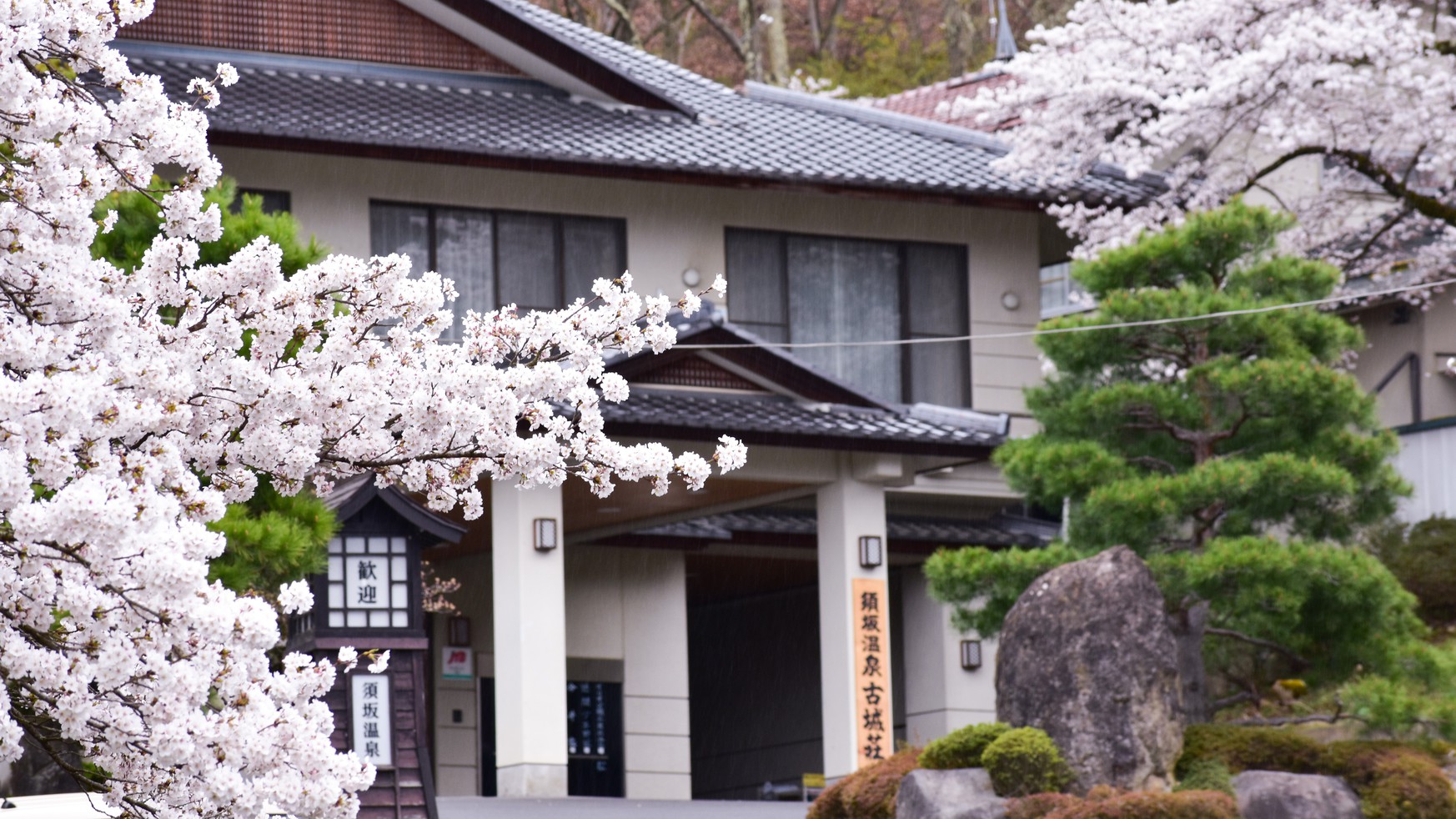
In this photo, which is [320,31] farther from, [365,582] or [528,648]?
[365,582]

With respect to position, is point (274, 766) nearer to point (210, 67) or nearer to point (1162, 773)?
point (1162, 773)

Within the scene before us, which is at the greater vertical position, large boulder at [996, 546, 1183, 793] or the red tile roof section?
the red tile roof section

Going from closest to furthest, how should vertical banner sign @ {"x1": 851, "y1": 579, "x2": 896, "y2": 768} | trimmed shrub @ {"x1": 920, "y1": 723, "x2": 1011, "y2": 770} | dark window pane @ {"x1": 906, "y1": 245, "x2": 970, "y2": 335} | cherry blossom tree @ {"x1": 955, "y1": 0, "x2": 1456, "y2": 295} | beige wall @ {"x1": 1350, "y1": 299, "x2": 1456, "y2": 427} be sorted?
trimmed shrub @ {"x1": 920, "y1": 723, "x2": 1011, "y2": 770}
vertical banner sign @ {"x1": 851, "y1": 579, "x2": 896, "y2": 768}
cherry blossom tree @ {"x1": 955, "y1": 0, "x2": 1456, "y2": 295}
dark window pane @ {"x1": 906, "y1": 245, "x2": 970, "y2": 335}
beige wall @ {"x1": 1350, "y1": 299, "x2": 1456, "y2": 427}

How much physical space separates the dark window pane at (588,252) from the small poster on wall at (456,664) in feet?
11.8

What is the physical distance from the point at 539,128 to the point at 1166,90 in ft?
20.8

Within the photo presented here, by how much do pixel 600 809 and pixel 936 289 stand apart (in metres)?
7.76

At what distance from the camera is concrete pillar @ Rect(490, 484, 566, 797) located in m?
15.6

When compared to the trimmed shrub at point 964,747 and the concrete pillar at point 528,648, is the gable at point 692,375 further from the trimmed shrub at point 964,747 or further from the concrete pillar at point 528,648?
the trimmed shrub at point 964,747

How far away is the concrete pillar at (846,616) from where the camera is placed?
54.9 ft

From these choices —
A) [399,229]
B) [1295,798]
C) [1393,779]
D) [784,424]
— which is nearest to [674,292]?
[399,229]

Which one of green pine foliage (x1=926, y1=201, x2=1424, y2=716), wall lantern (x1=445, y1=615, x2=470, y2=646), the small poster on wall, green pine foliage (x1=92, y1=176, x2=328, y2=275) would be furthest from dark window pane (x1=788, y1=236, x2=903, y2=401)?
green pine foliage (x1=92, y1=176, x2=328, y2=275)

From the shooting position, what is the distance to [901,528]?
20.2 m

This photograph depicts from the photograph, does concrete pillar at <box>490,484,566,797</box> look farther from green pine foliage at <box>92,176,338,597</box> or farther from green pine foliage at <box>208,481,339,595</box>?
green pine foliage at <box>208,481,339,595</box>

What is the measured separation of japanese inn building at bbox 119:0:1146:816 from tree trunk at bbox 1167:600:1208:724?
3360mm
